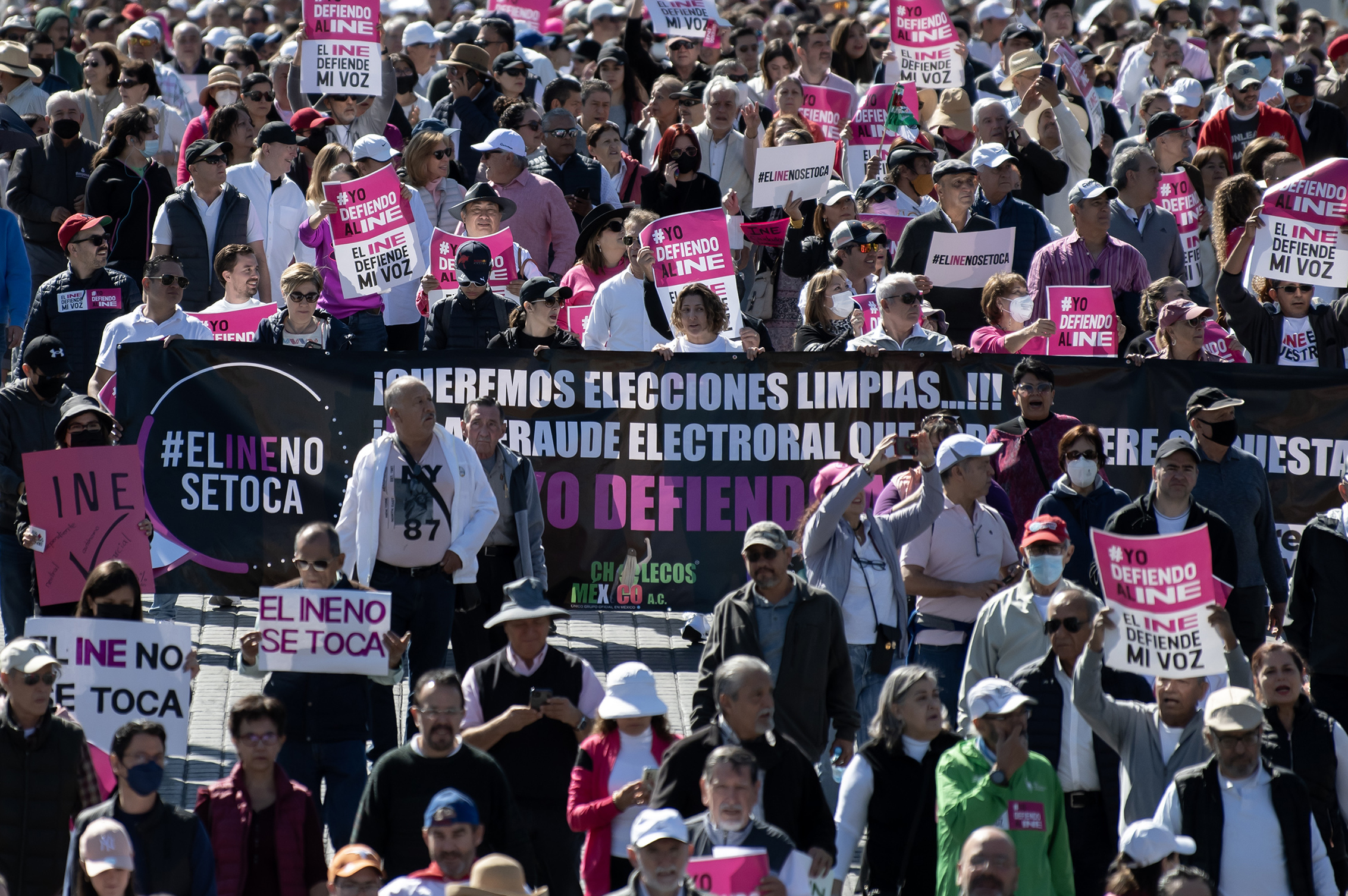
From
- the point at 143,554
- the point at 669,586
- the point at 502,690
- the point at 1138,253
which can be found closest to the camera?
the point at 502,690

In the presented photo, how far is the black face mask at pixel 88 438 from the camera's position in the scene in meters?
10.7

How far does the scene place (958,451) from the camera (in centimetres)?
1031

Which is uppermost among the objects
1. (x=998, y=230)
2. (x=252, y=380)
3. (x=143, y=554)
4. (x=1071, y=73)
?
(x=1071, y=73)

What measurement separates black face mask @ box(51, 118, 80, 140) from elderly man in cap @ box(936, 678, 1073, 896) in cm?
1067

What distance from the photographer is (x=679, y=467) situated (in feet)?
40.0

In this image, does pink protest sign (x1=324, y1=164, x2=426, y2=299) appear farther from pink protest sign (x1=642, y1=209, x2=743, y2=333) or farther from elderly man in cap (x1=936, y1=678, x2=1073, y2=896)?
elderly man in cap (x1=936, y1=678, x2=1073, y2=896)

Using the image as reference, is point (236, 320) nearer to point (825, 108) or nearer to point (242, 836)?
point (242, 836)

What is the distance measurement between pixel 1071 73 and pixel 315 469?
914cm

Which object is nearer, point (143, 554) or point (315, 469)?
point (143, 554)

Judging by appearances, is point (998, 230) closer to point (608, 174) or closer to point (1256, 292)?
point (1256, 292)

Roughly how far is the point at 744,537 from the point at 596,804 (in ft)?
13.6

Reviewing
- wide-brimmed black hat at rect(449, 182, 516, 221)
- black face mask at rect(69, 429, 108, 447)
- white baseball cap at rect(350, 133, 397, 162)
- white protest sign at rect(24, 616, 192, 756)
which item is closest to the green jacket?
white protest sign at rect(24, 616, 192, 756)

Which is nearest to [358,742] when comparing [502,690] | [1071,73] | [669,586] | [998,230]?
[502,690]

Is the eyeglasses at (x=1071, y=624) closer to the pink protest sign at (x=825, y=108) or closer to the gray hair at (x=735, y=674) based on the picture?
Result: the gray hair at (x=735, y=674)
